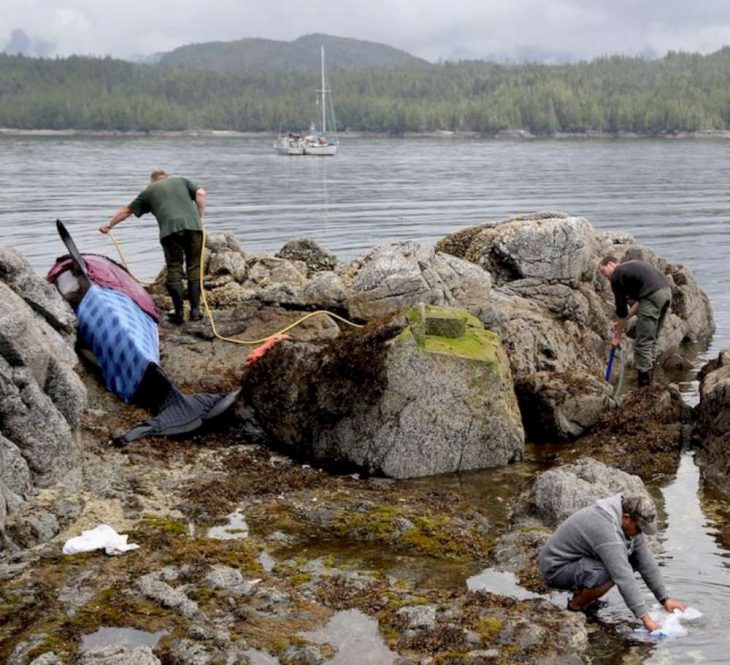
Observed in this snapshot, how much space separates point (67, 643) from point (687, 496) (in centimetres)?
838

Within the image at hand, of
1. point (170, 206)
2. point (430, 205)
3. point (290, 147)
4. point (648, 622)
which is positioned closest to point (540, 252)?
point (170, 206)

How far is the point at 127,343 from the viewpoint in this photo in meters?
15.9

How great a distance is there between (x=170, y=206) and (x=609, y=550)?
10750 mm

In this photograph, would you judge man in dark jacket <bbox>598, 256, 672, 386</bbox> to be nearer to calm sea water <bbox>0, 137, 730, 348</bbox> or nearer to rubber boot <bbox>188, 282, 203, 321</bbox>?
rubber boot <bbox>188, 282, 203, 321</bbox>

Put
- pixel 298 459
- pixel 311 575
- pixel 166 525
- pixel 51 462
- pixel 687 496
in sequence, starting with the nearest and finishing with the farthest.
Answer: pixel 311 575 → pixel 166 525 → pixel 51 462 → pixel 687 496 → pixel 298 459

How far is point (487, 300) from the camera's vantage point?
19.6 m

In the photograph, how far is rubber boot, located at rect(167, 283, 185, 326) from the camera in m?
18.2

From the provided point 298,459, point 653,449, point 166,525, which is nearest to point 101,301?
point 298,459

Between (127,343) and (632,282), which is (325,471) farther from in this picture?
(632,282)

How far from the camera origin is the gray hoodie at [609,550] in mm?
9727

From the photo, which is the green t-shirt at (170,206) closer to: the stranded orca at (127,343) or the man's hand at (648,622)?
the stranded orca at (127,343)

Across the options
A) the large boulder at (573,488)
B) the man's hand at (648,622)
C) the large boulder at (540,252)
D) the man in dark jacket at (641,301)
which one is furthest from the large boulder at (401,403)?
the large boulder at (540,252)

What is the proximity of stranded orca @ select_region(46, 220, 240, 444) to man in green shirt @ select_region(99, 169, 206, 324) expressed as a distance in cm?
63

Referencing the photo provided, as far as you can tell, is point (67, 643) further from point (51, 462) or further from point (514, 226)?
point (514, 226)
